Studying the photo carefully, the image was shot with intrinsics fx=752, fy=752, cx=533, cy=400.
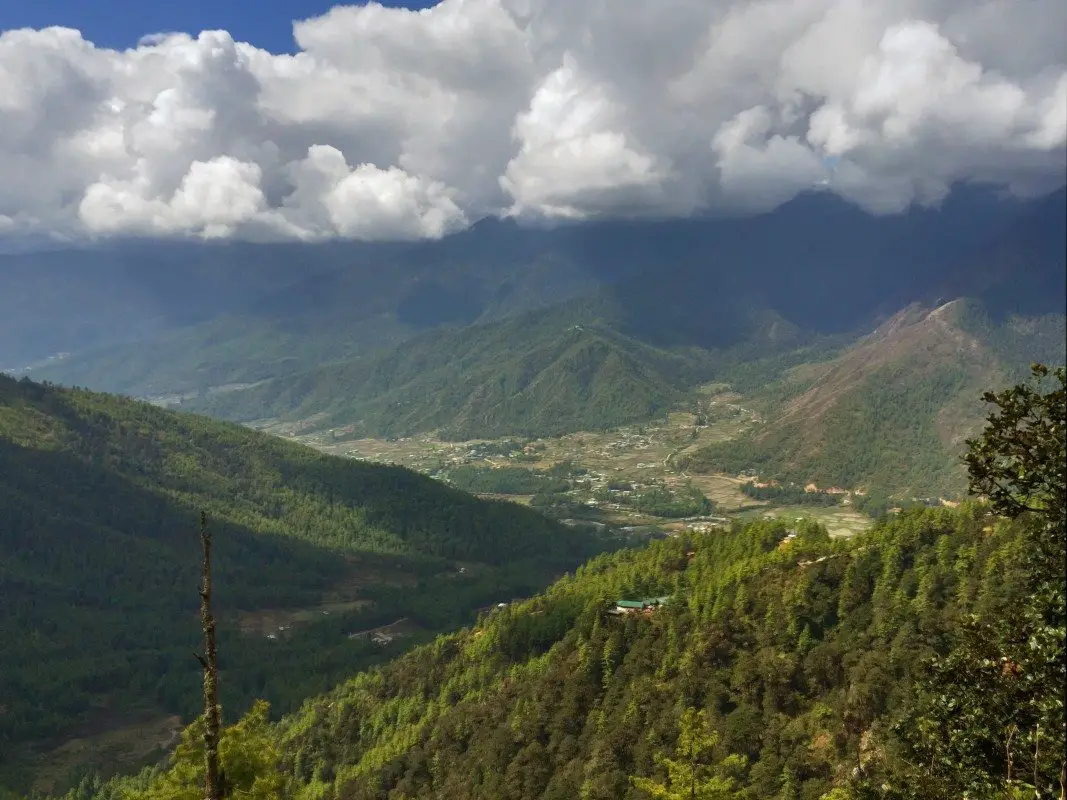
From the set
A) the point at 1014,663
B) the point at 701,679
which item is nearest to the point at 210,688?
the point at 1014,663

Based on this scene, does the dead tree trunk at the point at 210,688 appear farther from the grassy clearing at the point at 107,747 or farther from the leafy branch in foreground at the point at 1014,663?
the grassy clearing at the point at 107,747

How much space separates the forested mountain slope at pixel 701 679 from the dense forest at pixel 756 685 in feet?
1.08

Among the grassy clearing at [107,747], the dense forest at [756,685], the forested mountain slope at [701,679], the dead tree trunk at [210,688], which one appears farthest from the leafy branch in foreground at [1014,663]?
the grassy clearing at [107,747]

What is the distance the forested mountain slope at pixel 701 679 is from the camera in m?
75.1

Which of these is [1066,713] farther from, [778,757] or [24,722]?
[24,722]

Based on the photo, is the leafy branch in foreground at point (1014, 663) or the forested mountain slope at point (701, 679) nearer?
the leafy branch in foreground at point (1014, 663)

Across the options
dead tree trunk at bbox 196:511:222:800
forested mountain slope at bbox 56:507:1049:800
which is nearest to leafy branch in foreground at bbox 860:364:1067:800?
dead tree trunk at bbox 196:511:222:800

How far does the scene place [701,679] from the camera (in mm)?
92062

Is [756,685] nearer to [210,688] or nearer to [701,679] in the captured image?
[701,679]

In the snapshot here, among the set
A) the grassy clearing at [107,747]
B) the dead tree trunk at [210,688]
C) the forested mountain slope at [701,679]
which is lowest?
the grassy clearing at [107,747]

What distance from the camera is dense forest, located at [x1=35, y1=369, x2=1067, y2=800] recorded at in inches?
979

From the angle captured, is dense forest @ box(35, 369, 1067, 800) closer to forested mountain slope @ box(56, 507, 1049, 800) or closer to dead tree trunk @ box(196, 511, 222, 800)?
forested mountain slope @ box(56, 507, 1049, 800)

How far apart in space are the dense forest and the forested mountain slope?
0.33m

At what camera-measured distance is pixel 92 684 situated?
590 feet
